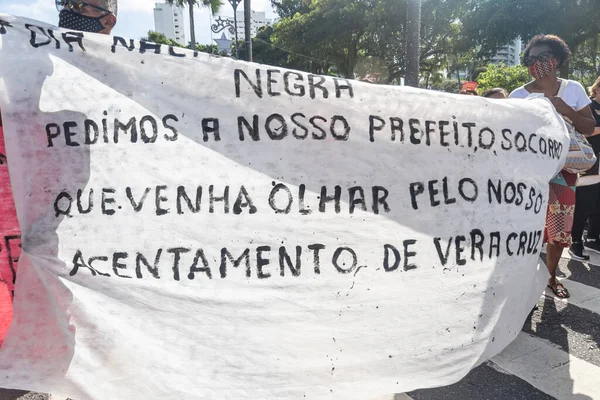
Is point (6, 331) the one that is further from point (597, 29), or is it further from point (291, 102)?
point (597, 29)

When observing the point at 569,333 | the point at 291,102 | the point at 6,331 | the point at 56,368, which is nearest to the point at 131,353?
the point at 56,368

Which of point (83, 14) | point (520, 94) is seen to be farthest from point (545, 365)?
point (83, 14)

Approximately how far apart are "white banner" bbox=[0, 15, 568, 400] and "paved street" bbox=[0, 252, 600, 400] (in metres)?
0.57

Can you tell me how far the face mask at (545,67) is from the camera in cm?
326

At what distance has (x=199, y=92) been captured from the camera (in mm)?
2010

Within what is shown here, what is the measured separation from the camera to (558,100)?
302 centimetres

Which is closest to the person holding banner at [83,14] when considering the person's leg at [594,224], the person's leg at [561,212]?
the person's leg at [561,212]

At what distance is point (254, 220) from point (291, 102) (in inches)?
20.8

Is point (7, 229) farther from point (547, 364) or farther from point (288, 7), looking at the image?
point (288, 7)

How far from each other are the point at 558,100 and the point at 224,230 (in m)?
2.30

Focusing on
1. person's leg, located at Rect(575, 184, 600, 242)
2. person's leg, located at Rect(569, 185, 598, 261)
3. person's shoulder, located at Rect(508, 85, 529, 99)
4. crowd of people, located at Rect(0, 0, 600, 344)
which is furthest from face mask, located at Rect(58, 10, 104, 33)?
person's leg, located at Rect(575, 184, 600, 242)

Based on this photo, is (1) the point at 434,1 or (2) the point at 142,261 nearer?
(2) the point at 142,261

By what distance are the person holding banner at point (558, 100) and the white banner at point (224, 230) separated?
1.39 metres

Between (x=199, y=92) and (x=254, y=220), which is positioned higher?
(x=199, y=92)
